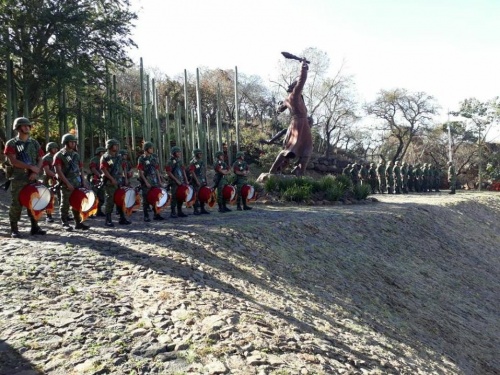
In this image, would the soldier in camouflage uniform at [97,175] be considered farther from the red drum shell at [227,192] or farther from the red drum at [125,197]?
the red drum shell at [227,192]

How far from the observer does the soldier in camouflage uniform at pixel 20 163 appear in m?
7.05

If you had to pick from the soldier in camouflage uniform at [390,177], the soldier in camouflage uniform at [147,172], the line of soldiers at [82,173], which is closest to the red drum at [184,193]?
the line of soldiers at [82,173]

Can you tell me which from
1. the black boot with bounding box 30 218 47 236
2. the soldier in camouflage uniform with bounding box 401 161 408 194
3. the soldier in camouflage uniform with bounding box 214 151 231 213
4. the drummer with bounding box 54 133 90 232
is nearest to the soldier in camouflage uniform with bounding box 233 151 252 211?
the soldier in camouflage uniform with bounding box 214 151 231 213

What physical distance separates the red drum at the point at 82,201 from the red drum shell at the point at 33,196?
29.7 inches

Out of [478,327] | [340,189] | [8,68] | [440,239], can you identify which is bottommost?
[478,327]

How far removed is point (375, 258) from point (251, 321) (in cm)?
535

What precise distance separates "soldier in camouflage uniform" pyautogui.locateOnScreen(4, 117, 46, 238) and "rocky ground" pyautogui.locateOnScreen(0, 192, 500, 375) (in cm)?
45

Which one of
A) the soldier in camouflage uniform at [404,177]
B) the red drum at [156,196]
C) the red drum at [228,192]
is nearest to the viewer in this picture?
the red drum at [156,196]

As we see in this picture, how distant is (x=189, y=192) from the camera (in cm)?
1054

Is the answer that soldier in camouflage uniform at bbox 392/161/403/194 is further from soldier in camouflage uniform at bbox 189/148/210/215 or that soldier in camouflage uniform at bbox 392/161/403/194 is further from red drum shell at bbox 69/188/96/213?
red drum shell at bbox 69/188/96/213

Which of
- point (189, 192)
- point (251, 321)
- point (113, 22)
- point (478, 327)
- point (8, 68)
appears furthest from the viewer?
point (113, 22)

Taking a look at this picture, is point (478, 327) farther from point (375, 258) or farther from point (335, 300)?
point (335, 300)

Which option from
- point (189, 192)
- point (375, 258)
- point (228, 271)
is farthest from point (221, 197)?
point (228, 271)

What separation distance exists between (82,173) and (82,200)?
790mm
